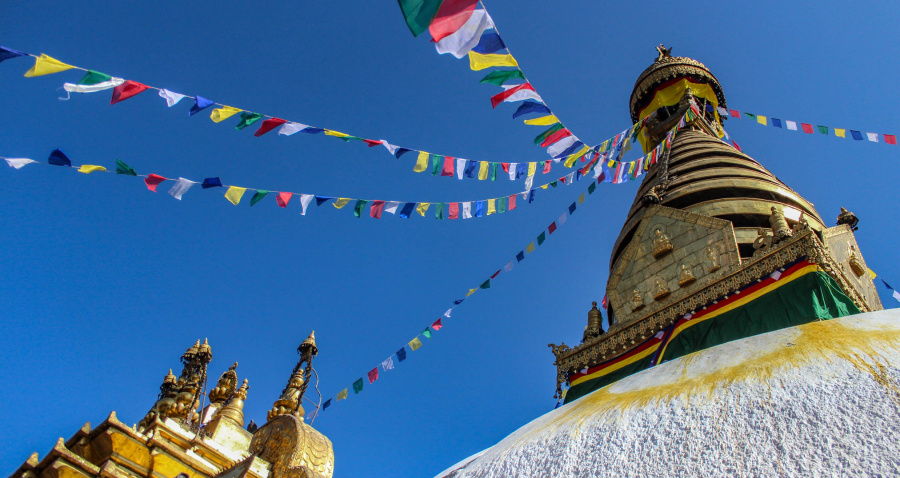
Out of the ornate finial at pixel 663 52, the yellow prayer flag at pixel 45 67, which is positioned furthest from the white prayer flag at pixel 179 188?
the ornate finial at pixel 663 52

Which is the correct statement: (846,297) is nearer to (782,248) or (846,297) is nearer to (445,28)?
(782,248)

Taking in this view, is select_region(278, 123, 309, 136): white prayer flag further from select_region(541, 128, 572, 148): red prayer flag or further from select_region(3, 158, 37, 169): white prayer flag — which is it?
select_region(541, 128, 572, 148): red prayer flag

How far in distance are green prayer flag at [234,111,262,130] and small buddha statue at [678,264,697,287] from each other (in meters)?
5.92

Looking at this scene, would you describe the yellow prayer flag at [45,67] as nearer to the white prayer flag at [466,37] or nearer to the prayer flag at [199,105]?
the prayer flag at [199,105]

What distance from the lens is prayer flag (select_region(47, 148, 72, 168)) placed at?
5.99 m

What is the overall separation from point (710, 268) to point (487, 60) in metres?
4.96

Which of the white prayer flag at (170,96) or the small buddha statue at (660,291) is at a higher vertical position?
the small buddha statue at (660,291)

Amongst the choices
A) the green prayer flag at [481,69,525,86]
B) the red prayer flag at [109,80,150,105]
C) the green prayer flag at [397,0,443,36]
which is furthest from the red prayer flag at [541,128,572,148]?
the red prayer flag at [109,80,150,105]

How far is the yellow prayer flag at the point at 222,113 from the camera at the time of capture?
6.44 meters

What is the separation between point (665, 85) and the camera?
16891 millimetres

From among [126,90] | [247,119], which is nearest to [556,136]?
[247,119]

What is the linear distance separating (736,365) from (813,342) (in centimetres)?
55

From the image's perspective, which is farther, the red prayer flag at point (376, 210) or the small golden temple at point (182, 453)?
the red prayer flag at point (376, 210)

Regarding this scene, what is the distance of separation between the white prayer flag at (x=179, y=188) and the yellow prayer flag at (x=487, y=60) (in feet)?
11.4
